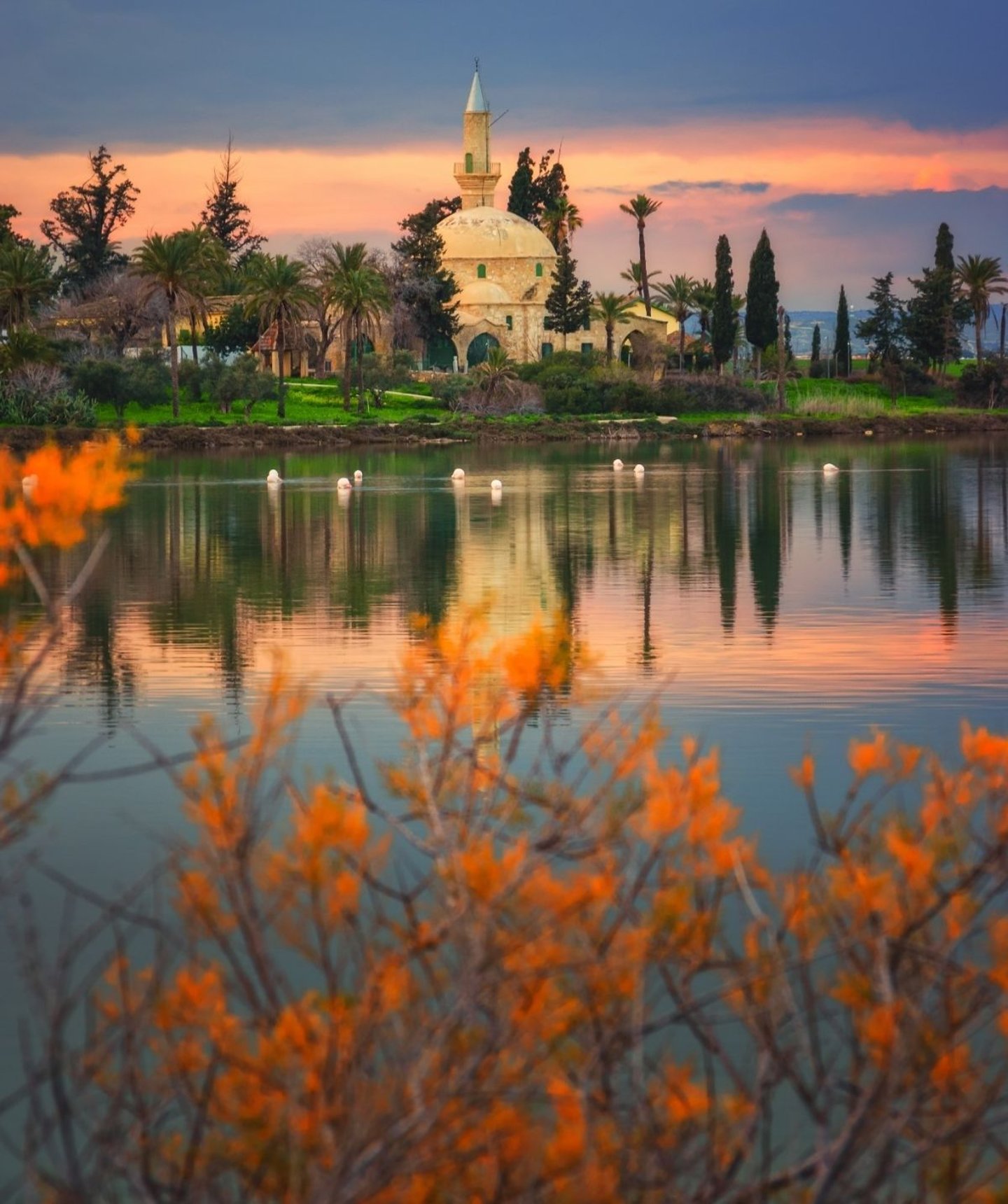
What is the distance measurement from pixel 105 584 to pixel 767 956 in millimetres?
22245

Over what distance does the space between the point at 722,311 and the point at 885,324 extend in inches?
625

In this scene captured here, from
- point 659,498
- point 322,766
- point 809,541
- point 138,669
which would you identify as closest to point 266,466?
point 659,498

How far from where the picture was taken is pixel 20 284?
241 ft

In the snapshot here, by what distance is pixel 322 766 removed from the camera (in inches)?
547

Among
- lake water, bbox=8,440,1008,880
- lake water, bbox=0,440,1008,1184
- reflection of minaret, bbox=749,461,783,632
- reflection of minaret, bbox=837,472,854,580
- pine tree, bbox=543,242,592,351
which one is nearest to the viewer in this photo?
lake water, bbox=0,440,1008,1184

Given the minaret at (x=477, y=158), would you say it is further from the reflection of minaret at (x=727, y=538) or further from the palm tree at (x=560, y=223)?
the reflection of minaret at (x=727, y=538)

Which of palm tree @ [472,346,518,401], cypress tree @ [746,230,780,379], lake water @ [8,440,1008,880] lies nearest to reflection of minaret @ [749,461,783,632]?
lake water @ [8,440,1008,880]

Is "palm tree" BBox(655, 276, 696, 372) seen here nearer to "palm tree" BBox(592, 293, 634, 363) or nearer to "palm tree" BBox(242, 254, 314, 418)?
"palm tree" BBox(592, 293, 634, 363)

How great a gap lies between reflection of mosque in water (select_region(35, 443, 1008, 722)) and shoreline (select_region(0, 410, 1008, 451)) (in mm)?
23060

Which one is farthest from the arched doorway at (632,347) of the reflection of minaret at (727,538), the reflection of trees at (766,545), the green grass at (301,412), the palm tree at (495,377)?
the reflection of trees at (766,545)

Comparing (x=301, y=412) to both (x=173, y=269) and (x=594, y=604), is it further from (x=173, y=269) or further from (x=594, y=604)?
(x=594, y=604)

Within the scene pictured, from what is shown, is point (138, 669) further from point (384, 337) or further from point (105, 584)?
point (384, 337)

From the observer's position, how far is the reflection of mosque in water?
65.2 feet

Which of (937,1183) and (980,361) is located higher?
(980,361)
